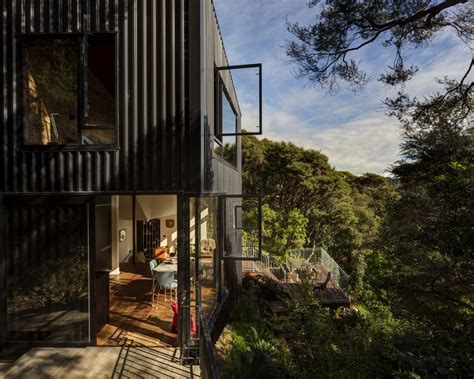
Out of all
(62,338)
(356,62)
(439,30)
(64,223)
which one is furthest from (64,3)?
(439,30)

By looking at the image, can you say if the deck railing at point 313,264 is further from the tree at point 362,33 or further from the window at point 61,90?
the window at point 61,90

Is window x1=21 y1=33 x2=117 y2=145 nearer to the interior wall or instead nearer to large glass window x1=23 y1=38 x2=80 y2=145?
large glass window x1=23 y1=38 x2=80 y2=145

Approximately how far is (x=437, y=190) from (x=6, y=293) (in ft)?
29.0

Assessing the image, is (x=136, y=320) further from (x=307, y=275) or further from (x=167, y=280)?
(x=307, y=275)

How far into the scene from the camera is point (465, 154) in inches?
286

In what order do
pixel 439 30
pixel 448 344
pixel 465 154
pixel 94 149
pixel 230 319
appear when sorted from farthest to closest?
pixel 230 319, pixel 465 154, pixel 439 30, pixel 94 149, pixel 448 344

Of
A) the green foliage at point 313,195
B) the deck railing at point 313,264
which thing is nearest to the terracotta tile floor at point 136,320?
the deck railing at point 313,264

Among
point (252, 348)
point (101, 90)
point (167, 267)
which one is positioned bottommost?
point (252, 348)

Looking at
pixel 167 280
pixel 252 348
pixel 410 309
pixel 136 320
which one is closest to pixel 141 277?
pixel 167 280

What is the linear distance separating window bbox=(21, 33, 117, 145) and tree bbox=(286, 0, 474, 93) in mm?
4319

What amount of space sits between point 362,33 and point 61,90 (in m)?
6.07

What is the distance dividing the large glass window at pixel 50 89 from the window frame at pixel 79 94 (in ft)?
0.18

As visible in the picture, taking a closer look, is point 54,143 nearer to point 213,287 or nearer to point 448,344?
point 213,287

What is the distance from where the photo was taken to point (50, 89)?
181 inches
